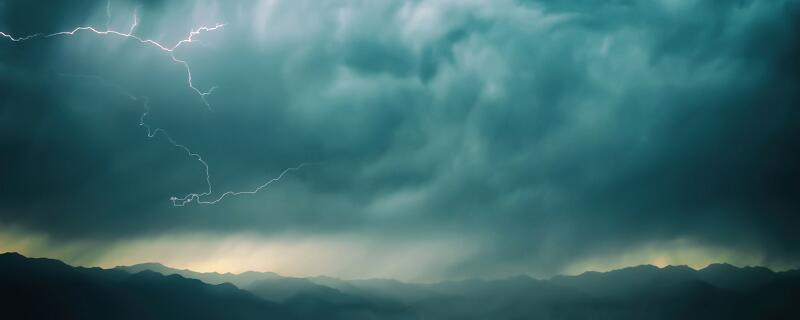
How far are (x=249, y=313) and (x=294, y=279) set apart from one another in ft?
113

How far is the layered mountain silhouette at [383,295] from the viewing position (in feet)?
312

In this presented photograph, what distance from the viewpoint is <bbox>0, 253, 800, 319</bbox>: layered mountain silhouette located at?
9519 centimetres

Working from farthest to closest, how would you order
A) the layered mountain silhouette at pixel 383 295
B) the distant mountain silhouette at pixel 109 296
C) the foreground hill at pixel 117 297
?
the layered mountain silhouette at pixel 383 295 < the foreground hill at pixel 117 297 < the distant mountain silhouette at pixel 109 296

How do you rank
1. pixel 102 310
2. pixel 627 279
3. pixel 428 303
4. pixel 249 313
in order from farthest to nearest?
pixel 627 279 < pixel 428 303 < pixel 249 313 < pixel 102 310

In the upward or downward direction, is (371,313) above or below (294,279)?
below

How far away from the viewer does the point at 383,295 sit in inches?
6048

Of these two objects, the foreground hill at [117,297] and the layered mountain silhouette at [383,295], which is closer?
the foreground hill at [117,297]

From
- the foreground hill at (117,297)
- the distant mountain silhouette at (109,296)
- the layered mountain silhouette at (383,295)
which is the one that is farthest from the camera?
the layered mountain silhouette at (383,295)

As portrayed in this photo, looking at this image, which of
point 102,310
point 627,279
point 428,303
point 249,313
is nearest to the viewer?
point 102,310

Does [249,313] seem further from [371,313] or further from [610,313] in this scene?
[610,313]

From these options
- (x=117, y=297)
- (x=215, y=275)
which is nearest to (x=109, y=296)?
(x=117, y=297)

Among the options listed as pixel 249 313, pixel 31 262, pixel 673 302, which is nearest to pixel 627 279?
pixel 673 302

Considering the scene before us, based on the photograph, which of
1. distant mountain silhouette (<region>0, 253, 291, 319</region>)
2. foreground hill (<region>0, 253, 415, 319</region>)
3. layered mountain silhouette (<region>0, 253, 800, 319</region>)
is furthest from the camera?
layered mountain silhouette (<region>0, 253, 800, 319</region>)

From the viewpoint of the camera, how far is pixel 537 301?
15062 centimetres
